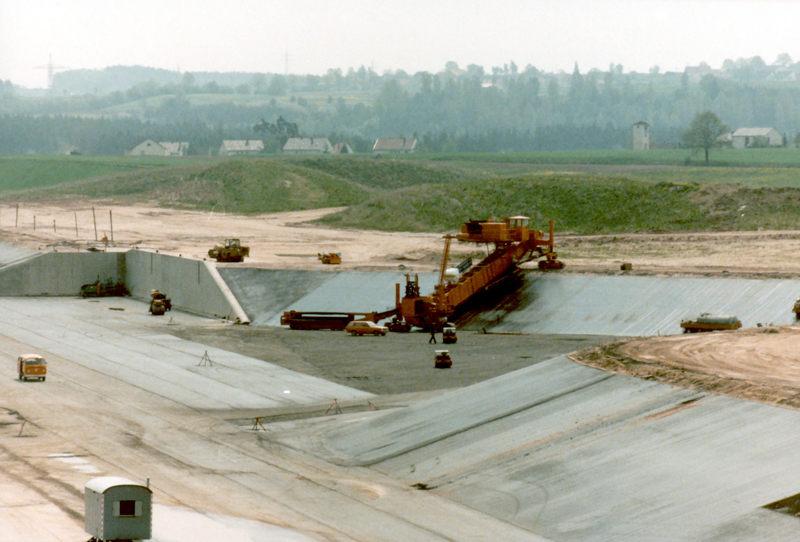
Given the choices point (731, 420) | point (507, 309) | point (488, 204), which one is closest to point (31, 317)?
point (507, 309)

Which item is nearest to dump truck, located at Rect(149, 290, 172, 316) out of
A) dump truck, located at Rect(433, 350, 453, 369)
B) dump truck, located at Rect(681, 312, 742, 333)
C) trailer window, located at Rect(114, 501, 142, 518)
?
dump truck, located at Rect(433, 350, 453, 369)

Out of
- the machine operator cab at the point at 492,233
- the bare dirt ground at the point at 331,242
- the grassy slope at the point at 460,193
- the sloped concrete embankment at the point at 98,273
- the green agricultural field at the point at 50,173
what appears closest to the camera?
the machine operator cab at the point at 492,233

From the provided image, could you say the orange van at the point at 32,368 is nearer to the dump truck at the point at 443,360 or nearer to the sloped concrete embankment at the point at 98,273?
the dump truck at the point at 443,360

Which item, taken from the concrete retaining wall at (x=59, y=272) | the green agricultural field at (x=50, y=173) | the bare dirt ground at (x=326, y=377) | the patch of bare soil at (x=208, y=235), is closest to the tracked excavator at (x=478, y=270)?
the bare dirt ground at (x=326, y=377)

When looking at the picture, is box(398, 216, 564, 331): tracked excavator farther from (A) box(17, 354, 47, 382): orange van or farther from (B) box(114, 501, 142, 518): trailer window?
(B) box(114, 501, 142, 518): trailer window

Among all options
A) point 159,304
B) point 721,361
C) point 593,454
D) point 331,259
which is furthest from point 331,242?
point 593,454

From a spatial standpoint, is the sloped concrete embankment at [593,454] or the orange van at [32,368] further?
the orange van at [32,368]

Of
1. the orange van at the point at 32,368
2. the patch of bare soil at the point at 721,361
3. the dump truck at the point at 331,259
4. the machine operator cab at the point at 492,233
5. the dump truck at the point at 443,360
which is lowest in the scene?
the orange van at the point at 32,368
